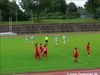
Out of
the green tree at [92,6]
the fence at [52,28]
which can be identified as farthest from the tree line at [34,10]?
the fence at [52,28]

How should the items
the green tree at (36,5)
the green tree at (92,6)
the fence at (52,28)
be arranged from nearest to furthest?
the fence at (52,28)
the green tree at (36,5)
the green tree at (92,6)

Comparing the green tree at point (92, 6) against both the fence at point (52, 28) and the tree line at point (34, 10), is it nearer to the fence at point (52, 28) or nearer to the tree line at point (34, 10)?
the tree line at point (34, 10)

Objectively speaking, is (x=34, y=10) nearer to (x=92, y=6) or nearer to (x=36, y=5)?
(x=36, y=5)

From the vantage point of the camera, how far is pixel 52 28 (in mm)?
62562

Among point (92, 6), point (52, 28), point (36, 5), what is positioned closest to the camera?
point (52, 28)

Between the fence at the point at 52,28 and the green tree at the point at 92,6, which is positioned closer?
the fence at the point at 52,28

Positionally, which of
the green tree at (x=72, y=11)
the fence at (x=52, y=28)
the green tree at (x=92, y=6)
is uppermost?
the green tree at (x=92, y=6)

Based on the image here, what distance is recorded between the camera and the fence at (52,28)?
60.4m

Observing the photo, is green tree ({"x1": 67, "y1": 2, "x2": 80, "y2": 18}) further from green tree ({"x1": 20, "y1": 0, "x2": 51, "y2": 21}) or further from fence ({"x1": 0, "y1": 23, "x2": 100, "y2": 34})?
fence ({"x1": 0, "y1": 23, "x2": 100, "y2": 34})

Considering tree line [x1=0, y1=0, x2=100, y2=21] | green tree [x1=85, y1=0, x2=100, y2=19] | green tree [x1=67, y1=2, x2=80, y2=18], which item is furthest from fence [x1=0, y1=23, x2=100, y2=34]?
green tree [x1=67, y1=2, x2=80, y2=18]

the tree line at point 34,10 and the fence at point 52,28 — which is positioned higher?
the tree line at point 34,10

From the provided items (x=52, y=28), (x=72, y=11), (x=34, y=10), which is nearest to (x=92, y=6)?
(x=34, y=10)

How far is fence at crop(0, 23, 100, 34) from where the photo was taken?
198ft

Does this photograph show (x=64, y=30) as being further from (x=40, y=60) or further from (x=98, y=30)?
(x=40, y=60)
